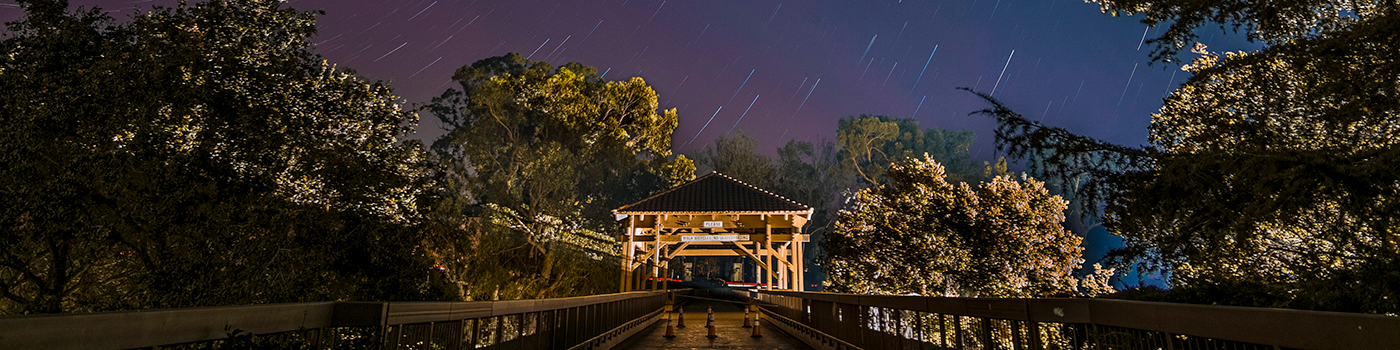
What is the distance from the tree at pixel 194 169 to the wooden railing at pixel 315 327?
446cm

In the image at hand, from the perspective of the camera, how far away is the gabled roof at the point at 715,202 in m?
24.0

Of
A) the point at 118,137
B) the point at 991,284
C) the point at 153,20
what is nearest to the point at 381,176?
the point at 118,137

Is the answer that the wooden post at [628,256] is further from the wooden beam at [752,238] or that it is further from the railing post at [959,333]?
the railing post at [959,333]

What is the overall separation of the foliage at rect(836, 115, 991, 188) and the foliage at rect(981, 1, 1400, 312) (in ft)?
178

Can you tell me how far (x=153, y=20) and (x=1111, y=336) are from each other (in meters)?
13.8

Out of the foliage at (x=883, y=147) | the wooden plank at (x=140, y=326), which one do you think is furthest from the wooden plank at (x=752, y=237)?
the foliage at (x=883, y=147)

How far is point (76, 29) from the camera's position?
9523mm

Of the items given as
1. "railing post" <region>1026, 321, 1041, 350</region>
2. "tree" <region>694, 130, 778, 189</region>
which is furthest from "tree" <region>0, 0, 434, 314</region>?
"tree" <region>694, 130, 778, 189</region>

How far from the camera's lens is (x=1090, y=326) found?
12.2ft

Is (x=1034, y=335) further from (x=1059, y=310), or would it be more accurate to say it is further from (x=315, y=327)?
(x=315, y=327)

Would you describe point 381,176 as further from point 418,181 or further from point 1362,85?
point 1362,85

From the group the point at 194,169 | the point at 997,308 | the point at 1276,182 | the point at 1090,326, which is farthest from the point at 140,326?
the point at 194,169

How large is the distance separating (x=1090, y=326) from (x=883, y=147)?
66.5 meters

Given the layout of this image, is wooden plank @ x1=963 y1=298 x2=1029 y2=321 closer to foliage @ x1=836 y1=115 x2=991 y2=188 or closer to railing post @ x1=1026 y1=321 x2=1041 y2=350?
railing post @ x1=1026 y1=321 x2=1041 y2=350
